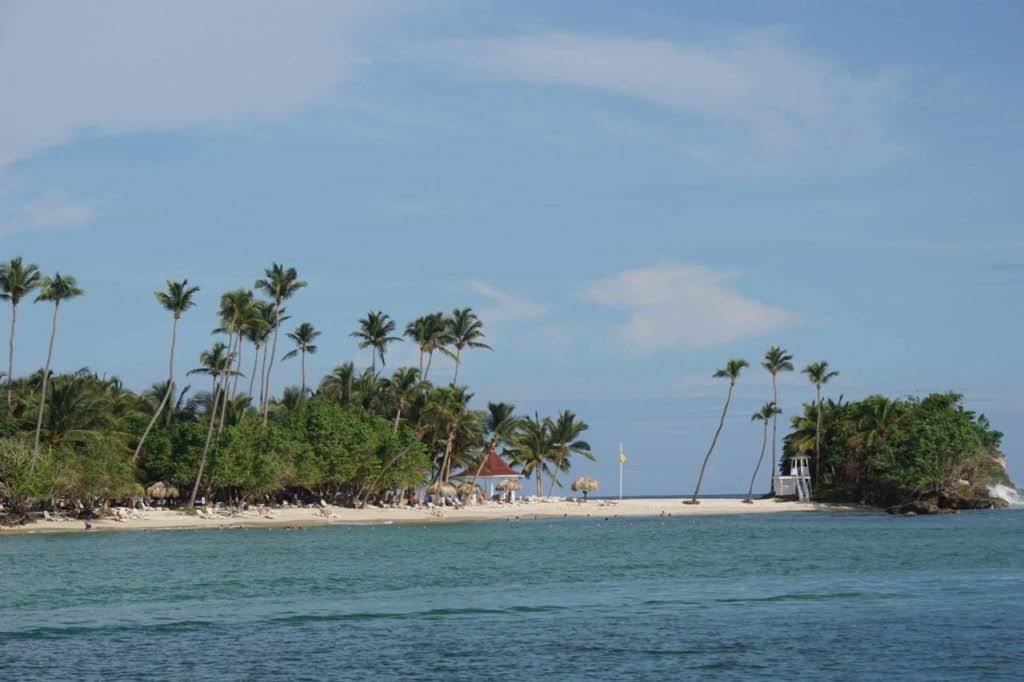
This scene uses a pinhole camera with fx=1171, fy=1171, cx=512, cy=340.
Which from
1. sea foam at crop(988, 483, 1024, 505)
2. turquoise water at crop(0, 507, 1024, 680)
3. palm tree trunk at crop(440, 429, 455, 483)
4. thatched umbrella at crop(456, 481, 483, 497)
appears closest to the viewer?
turquoise water at crop(0, 507, 1024, 680)

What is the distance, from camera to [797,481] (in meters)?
111

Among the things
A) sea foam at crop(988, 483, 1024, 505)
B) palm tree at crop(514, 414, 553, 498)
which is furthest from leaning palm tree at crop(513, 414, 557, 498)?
sea foam at crop(988, 483, 1024, 505)

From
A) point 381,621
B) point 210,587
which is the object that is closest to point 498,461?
point 210,587

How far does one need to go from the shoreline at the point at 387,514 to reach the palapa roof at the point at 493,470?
689 centimetres

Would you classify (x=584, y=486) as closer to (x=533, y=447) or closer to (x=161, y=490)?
(x=533, y=447)

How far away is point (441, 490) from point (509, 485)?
8.65 metres

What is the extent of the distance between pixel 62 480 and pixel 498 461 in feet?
182

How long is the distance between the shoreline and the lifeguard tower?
2.07m

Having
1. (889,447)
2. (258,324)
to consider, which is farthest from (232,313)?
(889,447)

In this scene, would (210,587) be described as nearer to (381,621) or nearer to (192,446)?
(381,621)

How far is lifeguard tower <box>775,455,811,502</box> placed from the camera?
4377 inches

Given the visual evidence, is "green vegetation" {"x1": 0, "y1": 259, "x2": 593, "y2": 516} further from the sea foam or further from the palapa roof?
the sea foam

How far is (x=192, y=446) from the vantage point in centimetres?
8106

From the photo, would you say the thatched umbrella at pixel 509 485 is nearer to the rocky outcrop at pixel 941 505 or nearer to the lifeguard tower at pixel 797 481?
the lifeguard tower at pixel 797 481
